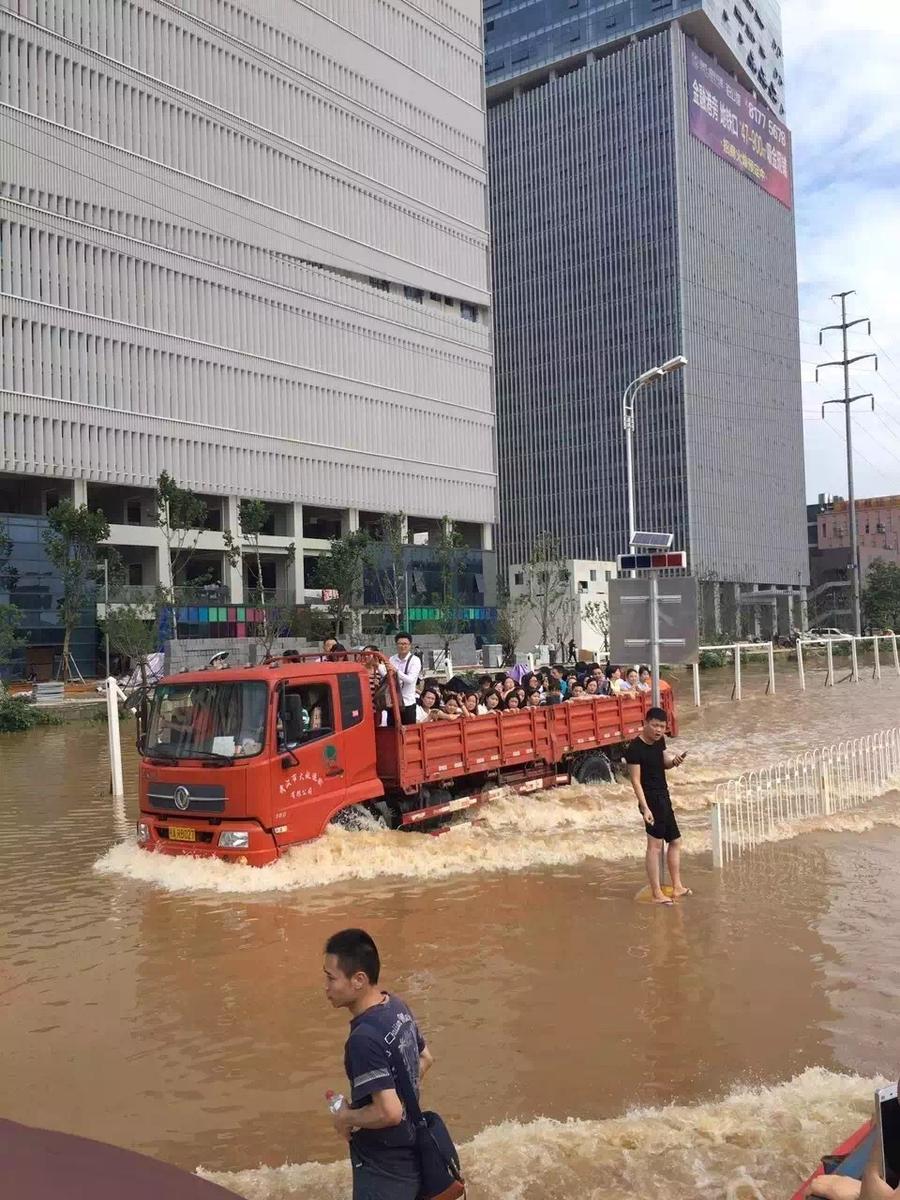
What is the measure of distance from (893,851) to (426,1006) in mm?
6161

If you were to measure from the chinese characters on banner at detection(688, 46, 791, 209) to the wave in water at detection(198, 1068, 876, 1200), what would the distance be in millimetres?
113425

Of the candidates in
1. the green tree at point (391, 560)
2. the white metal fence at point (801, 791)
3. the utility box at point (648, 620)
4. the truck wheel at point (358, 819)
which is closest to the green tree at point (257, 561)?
the green tree at point (391, 560)

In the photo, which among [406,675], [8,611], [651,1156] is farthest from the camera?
[8,611]

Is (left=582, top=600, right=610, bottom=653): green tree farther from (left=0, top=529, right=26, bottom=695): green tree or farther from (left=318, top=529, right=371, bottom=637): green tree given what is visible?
(left=0, top=529, right=26, bottom=695): green tree

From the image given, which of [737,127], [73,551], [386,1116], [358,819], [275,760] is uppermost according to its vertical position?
[737,127]

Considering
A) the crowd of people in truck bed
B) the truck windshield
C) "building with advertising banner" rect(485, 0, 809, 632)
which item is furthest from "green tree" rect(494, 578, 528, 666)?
the truck windshield

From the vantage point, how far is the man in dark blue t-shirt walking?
3248 mm

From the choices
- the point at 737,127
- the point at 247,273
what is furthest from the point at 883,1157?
the point at 737,127

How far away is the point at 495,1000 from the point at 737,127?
123 metres

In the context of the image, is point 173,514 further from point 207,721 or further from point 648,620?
point 648,620

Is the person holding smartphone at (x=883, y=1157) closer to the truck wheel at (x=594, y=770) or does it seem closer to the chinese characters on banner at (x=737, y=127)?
the truck wheel at (x=594, y=770)

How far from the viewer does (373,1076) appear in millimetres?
3248

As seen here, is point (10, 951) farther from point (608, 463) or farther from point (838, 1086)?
point (608, 463)

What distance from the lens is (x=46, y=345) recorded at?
169 ft
